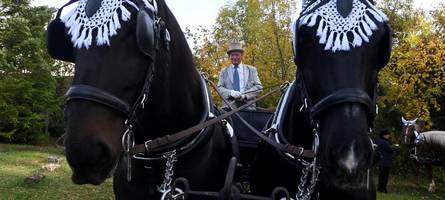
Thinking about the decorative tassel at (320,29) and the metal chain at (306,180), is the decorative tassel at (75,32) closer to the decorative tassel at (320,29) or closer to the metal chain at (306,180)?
the decorative tassel at (320,29)

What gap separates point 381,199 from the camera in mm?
13172

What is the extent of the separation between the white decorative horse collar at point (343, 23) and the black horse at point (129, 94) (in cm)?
87

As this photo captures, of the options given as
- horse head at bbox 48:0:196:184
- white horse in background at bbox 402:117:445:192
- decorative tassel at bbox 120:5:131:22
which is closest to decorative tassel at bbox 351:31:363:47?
horse head at bbox 48:0:196:184

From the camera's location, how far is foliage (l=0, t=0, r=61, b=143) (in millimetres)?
25016

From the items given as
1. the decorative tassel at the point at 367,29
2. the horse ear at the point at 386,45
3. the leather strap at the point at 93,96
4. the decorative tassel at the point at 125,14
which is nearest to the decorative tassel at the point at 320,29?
the decorative tassel at the point at 367,29

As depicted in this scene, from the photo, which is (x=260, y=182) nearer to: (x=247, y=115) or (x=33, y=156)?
(x=247, y=115)

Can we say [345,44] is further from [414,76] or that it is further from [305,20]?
[414,76]

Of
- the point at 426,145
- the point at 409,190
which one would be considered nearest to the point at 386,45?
the point at 426,145

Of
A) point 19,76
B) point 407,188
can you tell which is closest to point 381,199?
point 407,188

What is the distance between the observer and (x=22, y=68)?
27344mm

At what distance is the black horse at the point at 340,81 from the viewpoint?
7.80 feet

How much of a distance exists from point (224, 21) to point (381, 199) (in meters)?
17.0

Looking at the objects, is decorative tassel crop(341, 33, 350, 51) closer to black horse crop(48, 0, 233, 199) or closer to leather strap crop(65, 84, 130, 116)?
black horse crop(48, 0, 233, 199)

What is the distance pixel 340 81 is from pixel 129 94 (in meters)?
Answer: 1.08
